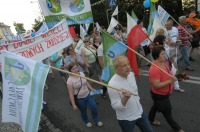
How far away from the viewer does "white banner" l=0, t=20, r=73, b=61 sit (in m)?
4.60

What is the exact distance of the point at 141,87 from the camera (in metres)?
7.38

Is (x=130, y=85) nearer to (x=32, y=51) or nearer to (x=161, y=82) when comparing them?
(x=161, y=82)

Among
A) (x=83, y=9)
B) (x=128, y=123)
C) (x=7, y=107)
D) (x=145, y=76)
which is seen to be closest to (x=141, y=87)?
(x=145, y=76)

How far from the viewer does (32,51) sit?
15.1 feet

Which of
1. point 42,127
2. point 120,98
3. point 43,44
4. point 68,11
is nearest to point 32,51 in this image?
point 43,44

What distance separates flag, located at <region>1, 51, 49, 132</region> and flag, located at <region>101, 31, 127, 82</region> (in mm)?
1582

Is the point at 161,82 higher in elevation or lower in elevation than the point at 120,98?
lower

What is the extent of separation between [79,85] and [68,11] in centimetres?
293

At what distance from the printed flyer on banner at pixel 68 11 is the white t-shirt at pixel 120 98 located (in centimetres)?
405

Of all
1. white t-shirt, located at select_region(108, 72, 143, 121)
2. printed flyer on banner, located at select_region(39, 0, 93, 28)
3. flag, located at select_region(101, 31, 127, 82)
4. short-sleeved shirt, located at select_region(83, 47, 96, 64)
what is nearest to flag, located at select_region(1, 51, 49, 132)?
white t-shirt, located at select_region(108, 72, 143, 121)

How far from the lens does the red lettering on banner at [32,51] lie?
4578mm

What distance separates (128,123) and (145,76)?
5044mm

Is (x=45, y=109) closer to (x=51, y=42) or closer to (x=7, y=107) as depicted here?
(x=51, y=42)

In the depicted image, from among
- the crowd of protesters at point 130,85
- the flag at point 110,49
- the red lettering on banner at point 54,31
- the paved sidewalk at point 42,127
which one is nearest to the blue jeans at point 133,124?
the crowd of protesters at point 130,85
